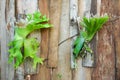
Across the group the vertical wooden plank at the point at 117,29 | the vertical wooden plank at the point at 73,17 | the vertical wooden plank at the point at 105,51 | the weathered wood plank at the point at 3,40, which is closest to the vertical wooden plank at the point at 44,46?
the vertical wooden plank at the point at 73,17

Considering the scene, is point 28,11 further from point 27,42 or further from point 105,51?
point 105,51

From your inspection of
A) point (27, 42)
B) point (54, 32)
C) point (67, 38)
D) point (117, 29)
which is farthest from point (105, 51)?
point (27, 42)

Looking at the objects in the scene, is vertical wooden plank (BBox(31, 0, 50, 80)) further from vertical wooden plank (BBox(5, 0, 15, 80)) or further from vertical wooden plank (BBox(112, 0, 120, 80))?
vertical wooden plank (BBox(112, 0, 120, 80))

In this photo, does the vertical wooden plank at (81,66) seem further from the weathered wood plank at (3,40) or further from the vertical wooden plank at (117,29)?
the weathered wood plank at (3,40)

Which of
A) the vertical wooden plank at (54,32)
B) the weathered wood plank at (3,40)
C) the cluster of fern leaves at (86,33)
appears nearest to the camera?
the cluster of fern leaves at (86,33)

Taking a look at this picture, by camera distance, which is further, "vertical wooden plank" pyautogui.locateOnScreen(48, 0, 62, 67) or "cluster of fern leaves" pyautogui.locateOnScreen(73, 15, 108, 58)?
"vertical wooden plank" pyautogui.locateOnScreen(48, 0, 62, 67)

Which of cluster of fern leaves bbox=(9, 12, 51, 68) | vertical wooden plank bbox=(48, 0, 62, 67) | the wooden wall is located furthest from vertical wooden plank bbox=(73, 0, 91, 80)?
cluster of fern leaves bbox=(9, 12, 51, 68)

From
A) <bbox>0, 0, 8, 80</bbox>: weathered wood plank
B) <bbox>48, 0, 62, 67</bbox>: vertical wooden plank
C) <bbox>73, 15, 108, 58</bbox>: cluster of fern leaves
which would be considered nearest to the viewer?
<bbox>73, 15, 108, 58</bbox>: cluster of fern leaves

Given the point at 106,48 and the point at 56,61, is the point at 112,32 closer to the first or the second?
the point at 106,48
